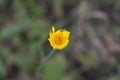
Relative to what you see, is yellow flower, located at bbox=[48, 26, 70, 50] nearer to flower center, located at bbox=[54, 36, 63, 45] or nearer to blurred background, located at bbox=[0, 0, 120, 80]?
flower center, located at bbox=[54, 36, 63, 45]

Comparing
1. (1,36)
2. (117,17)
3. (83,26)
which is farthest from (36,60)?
(117,17)

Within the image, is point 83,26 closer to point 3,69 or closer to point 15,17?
point 15,17

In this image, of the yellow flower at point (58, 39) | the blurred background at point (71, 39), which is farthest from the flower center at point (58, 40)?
the blurred background at point (71, 39)

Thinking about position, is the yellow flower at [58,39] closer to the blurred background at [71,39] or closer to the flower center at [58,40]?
the flower center at [58,40]

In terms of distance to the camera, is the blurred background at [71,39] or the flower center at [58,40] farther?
the blurred background at [71,39]

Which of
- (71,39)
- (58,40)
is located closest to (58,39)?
(58,40)
